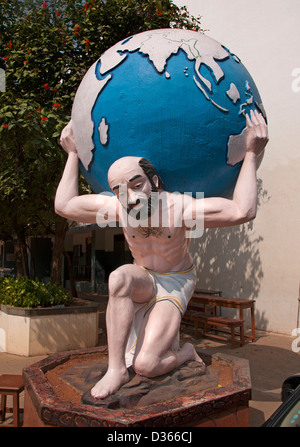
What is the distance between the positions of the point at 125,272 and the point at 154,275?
0.45 m

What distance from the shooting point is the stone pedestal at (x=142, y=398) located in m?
2.59

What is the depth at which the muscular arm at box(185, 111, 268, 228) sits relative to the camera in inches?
126

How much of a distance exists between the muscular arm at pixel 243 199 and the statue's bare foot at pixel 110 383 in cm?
137

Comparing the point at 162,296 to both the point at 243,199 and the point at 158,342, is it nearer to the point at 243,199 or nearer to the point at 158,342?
the point at 158,342

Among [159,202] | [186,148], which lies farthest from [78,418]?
[186,148]

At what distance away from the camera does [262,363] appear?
640cm

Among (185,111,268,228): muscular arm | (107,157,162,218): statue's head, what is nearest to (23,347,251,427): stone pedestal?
(185,111,268,228): muscular arm

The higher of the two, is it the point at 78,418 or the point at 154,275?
the point at 154,275

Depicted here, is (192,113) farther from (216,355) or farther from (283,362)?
(283,362)

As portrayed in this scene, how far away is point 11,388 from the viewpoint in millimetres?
3734

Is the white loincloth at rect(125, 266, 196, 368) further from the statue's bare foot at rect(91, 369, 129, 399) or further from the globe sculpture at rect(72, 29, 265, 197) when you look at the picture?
the globe sculpture at rect(72, 29, 265, 197)

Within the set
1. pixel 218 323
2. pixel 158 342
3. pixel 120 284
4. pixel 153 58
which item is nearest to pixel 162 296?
pixel 158 342

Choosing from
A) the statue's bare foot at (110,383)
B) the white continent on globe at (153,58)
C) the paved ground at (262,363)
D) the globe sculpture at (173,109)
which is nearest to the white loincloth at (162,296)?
the statue's bare foot at (110,383)

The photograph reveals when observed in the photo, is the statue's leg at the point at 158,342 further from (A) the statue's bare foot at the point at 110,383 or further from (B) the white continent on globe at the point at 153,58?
(B) the white continent on globe at the point at 153,58
